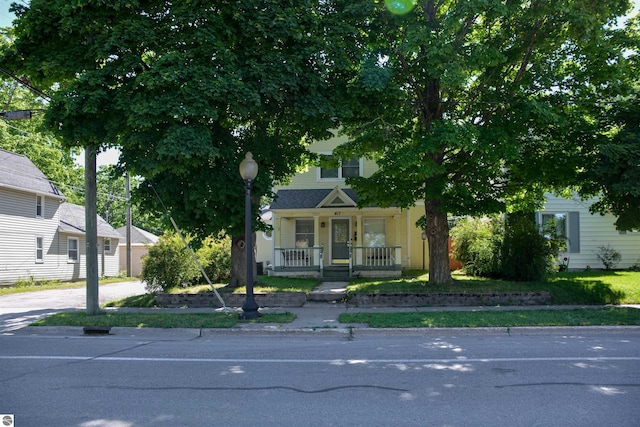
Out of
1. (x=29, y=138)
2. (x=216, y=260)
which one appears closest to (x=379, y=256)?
(x=216, y=260)

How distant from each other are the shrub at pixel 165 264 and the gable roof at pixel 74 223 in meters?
15.8

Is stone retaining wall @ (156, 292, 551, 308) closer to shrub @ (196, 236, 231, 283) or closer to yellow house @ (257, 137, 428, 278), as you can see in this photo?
shrub @ (196, 236, 231, 283)

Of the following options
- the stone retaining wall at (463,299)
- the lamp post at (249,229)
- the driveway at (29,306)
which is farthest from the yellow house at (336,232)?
the lamp post at (249,229)

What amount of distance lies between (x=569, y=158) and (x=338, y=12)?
24.3 ft

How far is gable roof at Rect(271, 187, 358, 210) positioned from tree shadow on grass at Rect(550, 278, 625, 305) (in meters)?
9.09

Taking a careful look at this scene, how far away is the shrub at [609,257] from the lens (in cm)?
2200

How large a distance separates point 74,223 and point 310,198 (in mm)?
18070

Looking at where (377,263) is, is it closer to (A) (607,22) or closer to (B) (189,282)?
(B) (189,282)

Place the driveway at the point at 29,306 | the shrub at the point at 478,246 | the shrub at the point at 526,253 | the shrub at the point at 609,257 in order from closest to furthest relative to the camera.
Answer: the driveway at the point at 29,306 → the shrub at the point at 526,253 → the shrub at the point at 478,246 → the shrub at the point at 609,257

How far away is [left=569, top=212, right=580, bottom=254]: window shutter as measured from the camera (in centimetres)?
2250

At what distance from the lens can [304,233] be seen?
75.9ft

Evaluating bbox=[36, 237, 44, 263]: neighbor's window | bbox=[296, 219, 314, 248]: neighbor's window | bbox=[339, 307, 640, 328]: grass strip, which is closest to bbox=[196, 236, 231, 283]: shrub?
bbox=[296, 219, 314, 248]: neighbor's window

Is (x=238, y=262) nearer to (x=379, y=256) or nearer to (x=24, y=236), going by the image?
(x=379, y=256)

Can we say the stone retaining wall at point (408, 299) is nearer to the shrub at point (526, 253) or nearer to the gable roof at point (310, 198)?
the shrub at point (526, 253)
